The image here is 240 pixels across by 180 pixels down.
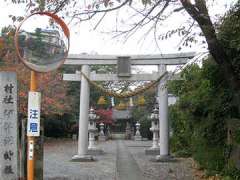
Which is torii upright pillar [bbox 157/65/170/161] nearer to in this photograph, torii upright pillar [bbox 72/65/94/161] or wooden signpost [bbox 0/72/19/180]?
torii upright pillar [bbox 72/65/94/161]

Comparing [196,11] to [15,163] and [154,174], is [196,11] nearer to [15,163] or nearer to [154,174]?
[15,163]

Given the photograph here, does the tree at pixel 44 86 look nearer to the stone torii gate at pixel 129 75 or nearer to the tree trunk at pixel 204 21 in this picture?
the stone torii gate at pixel 129 75

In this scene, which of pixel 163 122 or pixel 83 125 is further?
pixel 163 122

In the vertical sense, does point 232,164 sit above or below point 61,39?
below

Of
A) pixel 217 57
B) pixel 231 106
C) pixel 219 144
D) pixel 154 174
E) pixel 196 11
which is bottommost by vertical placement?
pixel 154 174

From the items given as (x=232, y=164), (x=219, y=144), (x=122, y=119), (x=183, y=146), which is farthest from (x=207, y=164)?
(x=122, y=119)

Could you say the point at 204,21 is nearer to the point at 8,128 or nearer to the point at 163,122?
the point at 8,128

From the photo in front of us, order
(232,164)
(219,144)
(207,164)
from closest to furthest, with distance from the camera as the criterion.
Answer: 1. (232,164)
2. (219,144)
3. (207,164)

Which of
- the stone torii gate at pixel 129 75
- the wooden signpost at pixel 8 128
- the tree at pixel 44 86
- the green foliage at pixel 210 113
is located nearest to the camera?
the wooden signpost at pixel 8 128

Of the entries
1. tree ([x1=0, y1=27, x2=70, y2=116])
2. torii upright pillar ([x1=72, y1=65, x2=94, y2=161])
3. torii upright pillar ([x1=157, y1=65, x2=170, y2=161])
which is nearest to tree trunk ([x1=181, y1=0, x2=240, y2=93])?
torii upright pillar ([x1=157, y1=65, x2=170, y2=161])

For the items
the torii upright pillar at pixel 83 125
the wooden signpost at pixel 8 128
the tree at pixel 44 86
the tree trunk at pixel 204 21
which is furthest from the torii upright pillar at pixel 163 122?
the wooden signpost at pixel 8 128

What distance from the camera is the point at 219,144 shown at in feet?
41.4

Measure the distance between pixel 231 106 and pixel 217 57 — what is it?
2663 mm


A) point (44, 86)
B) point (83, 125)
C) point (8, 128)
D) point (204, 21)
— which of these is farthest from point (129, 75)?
point (44, 86)
